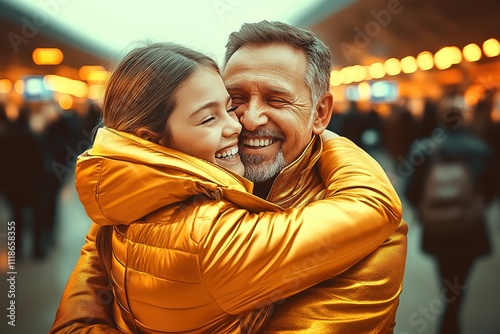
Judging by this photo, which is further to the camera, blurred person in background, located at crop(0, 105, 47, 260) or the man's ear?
blurred person in background, located at crop(0, 105, 47, 260)

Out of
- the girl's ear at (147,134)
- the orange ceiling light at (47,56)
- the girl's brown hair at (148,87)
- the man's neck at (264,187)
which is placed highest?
the girl's brown hair at (148,87)

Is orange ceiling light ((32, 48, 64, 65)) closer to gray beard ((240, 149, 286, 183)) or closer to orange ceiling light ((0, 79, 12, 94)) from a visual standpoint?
orange ceiling light ((0, 79, 12, 94))

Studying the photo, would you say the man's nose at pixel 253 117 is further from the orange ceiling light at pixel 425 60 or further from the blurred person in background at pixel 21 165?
the orange ceiling light at pixel 425 60

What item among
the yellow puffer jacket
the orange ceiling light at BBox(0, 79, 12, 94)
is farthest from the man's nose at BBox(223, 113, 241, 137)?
the orange ceiling light at BBox(0, 79, 12, 94)

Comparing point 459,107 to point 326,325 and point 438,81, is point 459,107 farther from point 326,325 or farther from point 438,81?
point 326,325

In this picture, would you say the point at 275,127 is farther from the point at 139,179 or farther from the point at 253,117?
the point at 139,179

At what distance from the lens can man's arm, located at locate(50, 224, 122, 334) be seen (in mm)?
1252

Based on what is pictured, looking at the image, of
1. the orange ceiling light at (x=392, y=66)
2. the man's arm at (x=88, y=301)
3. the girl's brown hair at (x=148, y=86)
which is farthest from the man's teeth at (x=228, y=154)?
the orange ceiling light at (x=392, y=66)

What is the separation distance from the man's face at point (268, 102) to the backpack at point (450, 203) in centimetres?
205

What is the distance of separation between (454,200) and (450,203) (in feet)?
0.11

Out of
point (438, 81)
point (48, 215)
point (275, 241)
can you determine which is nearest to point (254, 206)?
point (275, 241)

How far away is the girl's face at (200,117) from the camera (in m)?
1.14

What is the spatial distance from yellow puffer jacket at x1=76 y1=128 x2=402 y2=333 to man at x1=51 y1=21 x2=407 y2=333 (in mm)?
211

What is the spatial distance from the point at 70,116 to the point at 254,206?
356 cm
